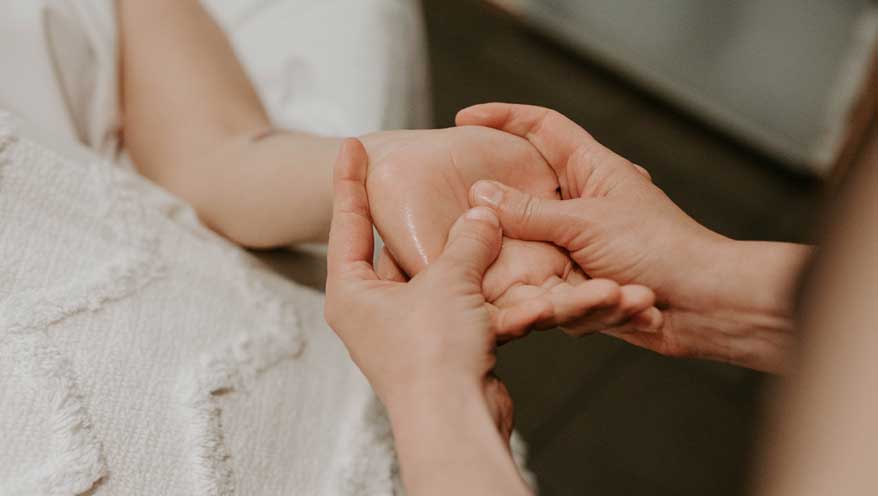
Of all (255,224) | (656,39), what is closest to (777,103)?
(656,39)

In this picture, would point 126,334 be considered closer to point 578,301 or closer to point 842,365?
point 578,301

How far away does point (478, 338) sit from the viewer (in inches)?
17.6

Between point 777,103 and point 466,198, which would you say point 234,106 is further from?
point 777,103

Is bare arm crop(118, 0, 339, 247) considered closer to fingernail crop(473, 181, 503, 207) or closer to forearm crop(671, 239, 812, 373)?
fingernail crop(473, 181, 503, 207)

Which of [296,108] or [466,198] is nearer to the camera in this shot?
[466,198]

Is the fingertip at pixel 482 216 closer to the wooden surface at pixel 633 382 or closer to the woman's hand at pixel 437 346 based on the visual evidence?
the woman's hand at pixel 437 346

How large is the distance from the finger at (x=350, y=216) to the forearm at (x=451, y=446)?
12 cm

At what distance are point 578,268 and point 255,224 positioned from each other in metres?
0.31

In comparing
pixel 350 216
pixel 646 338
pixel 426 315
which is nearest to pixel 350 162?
pixel 350 216

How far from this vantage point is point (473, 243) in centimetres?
50

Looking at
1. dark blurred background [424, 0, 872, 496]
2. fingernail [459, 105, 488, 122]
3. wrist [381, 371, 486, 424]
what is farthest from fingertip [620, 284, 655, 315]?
dark blurred background [424, 0, 872, 496]

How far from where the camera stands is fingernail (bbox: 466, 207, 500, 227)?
20.7 inches

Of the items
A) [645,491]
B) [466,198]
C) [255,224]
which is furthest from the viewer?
[645,491]

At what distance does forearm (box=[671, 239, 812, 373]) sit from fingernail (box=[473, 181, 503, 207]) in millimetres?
159
